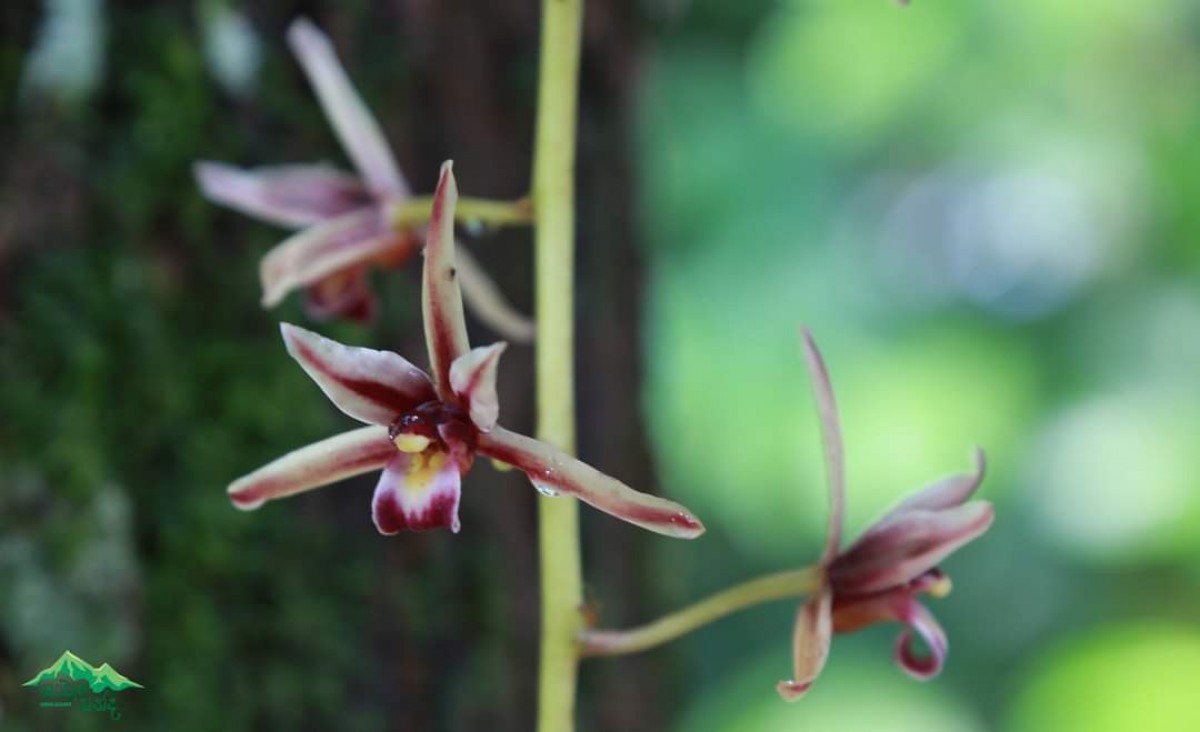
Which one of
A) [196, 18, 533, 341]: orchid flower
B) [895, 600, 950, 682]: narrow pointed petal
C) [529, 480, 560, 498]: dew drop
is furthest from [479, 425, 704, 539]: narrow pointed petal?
[196, 18, 533, 341]: orchid flower

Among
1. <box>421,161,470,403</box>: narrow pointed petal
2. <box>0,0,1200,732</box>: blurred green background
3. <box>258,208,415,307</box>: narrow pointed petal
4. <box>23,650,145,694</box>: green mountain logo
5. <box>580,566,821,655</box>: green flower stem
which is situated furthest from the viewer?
<box>0,0,1200,732</box>: blurred green background

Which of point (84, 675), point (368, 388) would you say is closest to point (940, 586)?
point (368, 388)

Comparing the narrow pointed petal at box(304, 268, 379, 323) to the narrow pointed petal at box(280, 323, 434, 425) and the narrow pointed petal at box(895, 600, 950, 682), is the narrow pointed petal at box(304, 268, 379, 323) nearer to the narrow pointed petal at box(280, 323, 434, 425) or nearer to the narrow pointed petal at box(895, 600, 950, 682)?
the narrow pointed petal at box(280, 323, 434, 425)

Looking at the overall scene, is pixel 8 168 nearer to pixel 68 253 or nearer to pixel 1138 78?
→ pixel 68 253

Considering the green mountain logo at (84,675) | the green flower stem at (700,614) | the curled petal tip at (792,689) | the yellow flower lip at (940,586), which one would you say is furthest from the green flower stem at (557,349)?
the green mountain logo at (84,675)

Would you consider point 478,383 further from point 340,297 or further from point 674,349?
point 674,349

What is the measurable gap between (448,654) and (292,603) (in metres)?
0.21

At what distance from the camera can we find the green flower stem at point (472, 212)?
2.57ft

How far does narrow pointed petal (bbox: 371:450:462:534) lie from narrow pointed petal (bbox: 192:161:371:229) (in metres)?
0.34

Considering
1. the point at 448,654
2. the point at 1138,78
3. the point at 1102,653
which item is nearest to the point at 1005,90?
the point at 1138,78

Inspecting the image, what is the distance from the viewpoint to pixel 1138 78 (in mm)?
3592

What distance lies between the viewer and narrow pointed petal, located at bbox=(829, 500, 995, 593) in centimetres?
75

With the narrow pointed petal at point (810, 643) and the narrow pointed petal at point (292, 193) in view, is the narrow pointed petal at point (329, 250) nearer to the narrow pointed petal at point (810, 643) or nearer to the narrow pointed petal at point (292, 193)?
the narrow pointed petal at point (292, 193)

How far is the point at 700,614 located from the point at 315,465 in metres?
0.25
